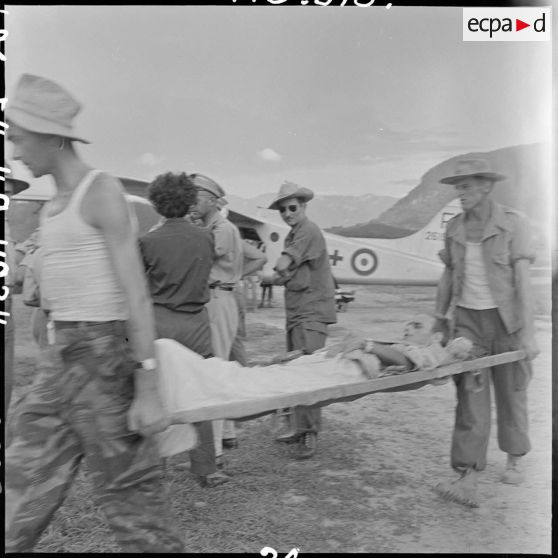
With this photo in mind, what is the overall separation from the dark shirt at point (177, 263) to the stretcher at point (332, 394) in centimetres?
90

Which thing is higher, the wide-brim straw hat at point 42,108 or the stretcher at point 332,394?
the wide-brim straw hat at point 42,108

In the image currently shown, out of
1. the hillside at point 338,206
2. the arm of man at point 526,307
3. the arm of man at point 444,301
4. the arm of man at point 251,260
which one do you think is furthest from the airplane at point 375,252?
the arm of man at point 526,307

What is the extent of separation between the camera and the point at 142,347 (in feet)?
7.08

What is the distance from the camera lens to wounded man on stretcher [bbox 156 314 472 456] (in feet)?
7.59

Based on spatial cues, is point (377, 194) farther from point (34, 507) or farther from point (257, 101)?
point (34, 507)

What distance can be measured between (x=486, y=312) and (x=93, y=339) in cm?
224

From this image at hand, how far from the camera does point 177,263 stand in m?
3.20

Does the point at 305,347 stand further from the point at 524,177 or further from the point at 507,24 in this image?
the point at 507,24

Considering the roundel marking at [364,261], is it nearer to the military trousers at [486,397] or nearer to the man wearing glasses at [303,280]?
the man wearing glasses at [303,280]

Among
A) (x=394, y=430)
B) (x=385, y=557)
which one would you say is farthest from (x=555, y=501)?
(x=394, y=430)

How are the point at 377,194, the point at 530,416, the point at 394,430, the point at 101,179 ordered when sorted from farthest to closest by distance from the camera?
the point at 377,194, the point at 394,430, the point at 530,416, the point at 101,179

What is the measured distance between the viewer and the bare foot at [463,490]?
11.0 feet

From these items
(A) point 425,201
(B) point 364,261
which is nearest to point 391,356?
(A) point 425,201

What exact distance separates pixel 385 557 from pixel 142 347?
157 cm
